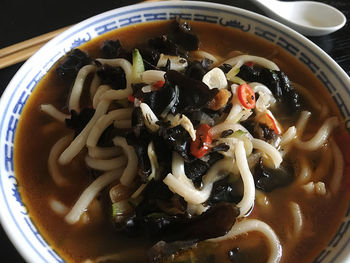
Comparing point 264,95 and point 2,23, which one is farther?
point 2,23

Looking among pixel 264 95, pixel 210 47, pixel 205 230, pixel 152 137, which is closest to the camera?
pixel 205 230

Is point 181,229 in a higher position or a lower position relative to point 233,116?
lower

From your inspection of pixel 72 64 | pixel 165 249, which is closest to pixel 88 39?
pixel 72 64

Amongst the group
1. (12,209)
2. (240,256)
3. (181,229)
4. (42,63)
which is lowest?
(240,256)

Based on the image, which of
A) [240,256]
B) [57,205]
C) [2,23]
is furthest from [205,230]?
[2,23]

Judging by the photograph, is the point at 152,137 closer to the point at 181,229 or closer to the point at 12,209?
the point at 181,229

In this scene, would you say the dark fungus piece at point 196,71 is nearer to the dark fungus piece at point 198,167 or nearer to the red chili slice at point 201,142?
the red chili slice at point 201,142
